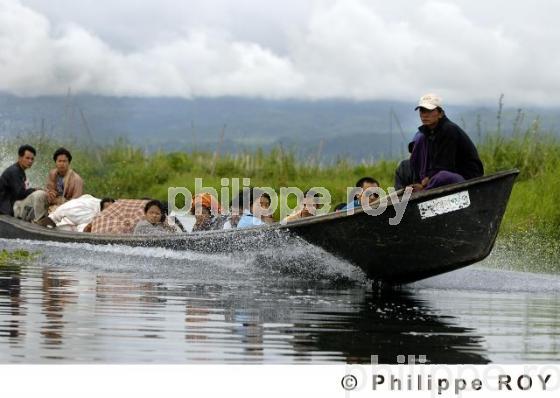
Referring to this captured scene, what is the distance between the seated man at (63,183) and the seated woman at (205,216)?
86.2 inches

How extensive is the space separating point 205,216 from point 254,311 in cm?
364

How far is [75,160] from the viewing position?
2212 cm

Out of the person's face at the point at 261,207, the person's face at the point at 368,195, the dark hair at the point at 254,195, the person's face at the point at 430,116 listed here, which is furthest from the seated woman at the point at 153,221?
the person's face at the point at 430,116

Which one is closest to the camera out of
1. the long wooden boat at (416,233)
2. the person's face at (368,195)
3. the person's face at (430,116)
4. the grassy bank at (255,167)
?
the long wooden boat at (416,233)

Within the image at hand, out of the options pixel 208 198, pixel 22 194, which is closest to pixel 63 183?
pixel 22 194

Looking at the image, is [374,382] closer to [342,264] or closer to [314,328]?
[314,328]

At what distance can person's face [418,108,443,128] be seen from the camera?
950cm

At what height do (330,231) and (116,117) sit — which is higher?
(116,117)

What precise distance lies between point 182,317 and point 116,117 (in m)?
28.5

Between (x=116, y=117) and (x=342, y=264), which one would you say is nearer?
(x=342, y=264)

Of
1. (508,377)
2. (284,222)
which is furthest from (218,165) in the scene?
(508,377)

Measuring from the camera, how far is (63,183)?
13867 mm

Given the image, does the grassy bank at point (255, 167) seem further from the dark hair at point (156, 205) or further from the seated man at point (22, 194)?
the seated man at point (22, 194)

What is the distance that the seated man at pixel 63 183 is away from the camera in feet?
45.2
